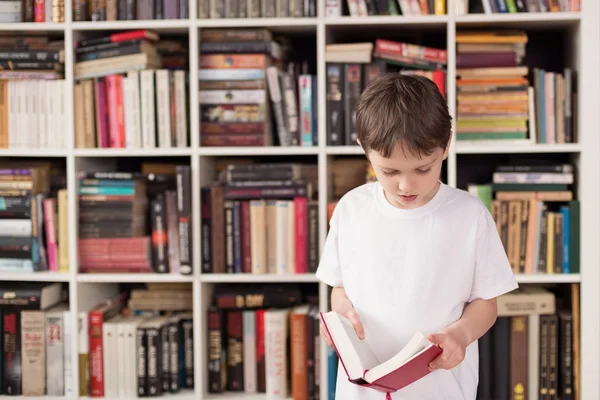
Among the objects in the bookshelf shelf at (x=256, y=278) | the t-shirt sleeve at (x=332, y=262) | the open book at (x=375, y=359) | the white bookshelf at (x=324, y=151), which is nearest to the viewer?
the open book at (x=375, y=359)

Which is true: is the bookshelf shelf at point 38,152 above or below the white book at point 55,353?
above

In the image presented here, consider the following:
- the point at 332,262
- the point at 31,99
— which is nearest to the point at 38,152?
the point at 31,99

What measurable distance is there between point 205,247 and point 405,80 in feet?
4.60

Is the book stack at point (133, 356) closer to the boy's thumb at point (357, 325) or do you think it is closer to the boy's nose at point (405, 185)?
the boy's thumb at point (357, 325)

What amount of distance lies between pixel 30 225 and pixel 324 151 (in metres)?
1.03

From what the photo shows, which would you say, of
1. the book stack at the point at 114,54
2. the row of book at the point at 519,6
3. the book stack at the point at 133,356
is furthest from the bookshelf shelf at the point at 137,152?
the row of book at the point at 519,6

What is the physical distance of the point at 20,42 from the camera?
2.82m

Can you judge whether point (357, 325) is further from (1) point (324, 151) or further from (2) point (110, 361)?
(2) point (110, 361)

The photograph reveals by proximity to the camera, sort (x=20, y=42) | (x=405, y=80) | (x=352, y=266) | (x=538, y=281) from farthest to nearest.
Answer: (x=20, y=42) < (x=538, y=281) < (x=352, y=266) < (x=405, y=80)

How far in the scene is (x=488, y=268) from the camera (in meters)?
1.54

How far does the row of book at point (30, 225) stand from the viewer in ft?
8.97

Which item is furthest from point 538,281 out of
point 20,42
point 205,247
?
point 20,42

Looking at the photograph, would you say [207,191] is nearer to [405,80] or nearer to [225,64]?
[225,64]

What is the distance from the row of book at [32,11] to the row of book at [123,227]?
54cm
